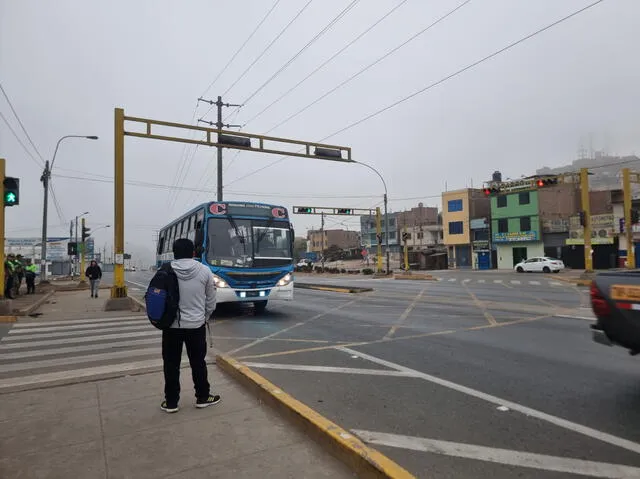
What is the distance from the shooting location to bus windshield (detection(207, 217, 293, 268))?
467 inches

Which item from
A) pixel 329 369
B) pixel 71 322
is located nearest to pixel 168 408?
pixel 329 369

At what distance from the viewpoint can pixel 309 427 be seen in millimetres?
3809

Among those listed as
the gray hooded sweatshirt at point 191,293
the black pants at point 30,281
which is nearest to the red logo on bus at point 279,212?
the gray hooded sweatshirt at point 191,293

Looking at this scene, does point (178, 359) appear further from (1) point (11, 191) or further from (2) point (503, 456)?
(1) point (11, 191)

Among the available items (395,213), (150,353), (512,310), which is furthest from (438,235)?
(150,353)

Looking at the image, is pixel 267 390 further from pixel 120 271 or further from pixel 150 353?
pixel 120 271

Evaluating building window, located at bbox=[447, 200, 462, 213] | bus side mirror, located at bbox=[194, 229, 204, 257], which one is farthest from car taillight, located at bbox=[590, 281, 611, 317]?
building window, located at bbox=[447, 200, 462, 213]

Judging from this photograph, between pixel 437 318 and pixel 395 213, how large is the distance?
85.3 meters

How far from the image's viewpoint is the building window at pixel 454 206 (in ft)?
186

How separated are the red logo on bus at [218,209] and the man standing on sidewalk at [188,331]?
749 cm

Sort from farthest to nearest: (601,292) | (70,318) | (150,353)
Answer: (70,318)
(150,353)
(601,292)

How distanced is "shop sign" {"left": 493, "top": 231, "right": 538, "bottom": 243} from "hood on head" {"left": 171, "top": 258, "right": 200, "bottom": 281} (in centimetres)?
5025

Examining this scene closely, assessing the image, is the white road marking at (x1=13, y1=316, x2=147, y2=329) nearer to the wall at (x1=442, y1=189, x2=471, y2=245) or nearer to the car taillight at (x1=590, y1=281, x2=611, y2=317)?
the car taillight at (x1=590, y1=281, x2=611, y2=317)

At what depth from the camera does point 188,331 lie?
4.62 m
